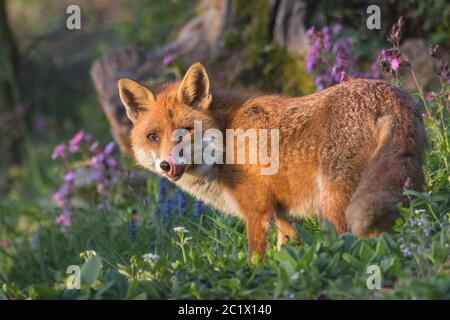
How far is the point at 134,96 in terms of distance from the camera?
5820 mm

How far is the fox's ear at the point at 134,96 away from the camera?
5.71 metres

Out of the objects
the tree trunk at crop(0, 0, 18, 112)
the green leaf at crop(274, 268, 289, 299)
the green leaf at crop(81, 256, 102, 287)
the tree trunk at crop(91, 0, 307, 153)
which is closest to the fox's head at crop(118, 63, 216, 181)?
the green leaf at crop(81, 256, 102, 287)

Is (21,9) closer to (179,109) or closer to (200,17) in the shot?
(200,17)

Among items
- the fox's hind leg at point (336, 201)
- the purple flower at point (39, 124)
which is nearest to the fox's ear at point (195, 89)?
the fox's hind leg at point (336, 201)

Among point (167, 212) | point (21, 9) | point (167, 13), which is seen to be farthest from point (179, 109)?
point (21, 9)

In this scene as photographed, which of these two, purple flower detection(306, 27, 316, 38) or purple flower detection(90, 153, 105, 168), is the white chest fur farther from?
purple flower detection(90, 153, 105, 168)

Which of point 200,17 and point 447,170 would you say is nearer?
point 447,170

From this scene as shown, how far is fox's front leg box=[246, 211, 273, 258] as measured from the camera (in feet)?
16.9

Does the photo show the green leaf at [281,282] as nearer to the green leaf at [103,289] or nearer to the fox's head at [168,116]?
the green leaf at [103,289]

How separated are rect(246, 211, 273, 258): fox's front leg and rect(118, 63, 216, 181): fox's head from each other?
587 mm

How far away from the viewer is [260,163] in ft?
17.0
